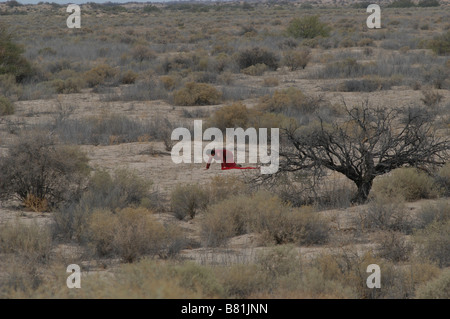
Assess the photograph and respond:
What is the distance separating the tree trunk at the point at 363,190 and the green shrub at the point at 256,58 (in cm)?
1717

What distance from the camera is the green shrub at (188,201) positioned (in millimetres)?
9102

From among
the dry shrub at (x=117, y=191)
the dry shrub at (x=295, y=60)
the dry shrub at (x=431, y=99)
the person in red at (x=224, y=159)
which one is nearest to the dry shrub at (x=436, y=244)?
the dry shrub at (x=117, y=191)

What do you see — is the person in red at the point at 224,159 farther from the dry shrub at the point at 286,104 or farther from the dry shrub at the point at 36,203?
the dry shrub at the point at 286,104

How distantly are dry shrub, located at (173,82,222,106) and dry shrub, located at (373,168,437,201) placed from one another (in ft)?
32.9

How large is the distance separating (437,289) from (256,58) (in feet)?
70.2

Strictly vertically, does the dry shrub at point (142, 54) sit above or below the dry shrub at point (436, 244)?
above

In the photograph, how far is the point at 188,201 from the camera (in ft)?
29.9

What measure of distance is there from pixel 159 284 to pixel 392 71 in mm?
19987

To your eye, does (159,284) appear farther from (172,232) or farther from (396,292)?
(172,232)

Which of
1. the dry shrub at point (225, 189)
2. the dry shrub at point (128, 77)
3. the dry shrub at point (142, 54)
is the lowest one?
the dry shrub at point (225, 189)

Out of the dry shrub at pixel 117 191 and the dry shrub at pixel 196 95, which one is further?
the dry shrub at pixel 196 95

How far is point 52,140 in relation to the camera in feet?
32.3
